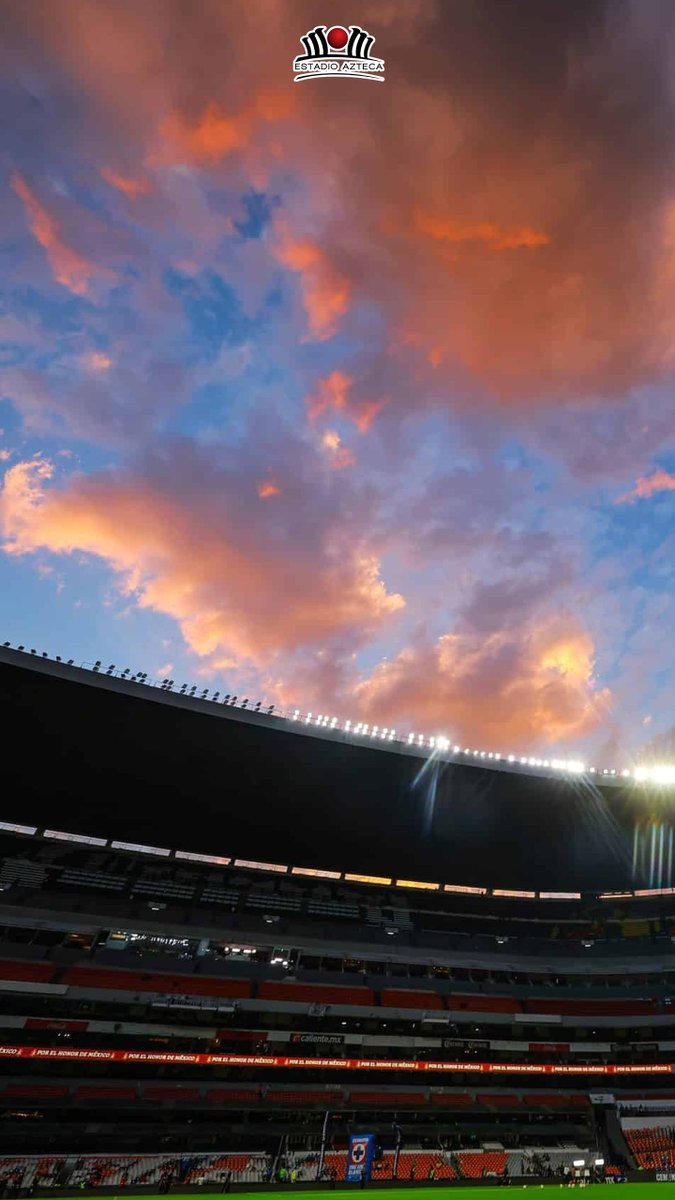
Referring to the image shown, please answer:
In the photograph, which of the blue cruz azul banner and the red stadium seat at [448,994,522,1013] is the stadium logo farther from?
the red stadium seat at [448,994,522,1013]

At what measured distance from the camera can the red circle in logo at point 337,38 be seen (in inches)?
1022

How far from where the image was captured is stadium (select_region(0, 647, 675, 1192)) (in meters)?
31.7

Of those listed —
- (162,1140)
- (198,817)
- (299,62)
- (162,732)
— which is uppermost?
(299,62)

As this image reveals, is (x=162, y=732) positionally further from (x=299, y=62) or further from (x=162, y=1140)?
(x=299, y=62)

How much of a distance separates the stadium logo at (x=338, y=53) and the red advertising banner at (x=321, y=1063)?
4769 cm

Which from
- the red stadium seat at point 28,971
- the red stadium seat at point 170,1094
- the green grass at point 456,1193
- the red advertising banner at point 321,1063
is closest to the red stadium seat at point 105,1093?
the red stadium seat at point 170,1094

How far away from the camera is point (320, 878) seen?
52344 mm

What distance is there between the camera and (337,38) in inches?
1027

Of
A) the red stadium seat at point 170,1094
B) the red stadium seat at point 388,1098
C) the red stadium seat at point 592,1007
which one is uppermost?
the red stadium seat at point 592,1007

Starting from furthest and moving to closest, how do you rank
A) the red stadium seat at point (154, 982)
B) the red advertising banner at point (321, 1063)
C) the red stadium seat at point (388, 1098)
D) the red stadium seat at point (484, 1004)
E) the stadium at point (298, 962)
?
1. the red stadium seat at point (484, 1004)
2. the red stadium seat at point (388, 1098)
3. the red stadium seat at point (154, 982)
4. the stadium at point (298, 962)
5. the red advertising banner at point (321, 1063)

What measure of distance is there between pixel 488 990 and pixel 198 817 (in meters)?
24.7

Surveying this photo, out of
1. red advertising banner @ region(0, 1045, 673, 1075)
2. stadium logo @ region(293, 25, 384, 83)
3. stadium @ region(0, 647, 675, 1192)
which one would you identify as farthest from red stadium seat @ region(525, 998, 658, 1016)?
stadium logo @ region(293, 25, 384, 83)

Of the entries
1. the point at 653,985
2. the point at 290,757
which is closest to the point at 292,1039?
the point at 290,757

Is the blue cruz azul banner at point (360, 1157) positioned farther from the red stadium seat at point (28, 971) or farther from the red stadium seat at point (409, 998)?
the red stadium seat at point (28, 971)
